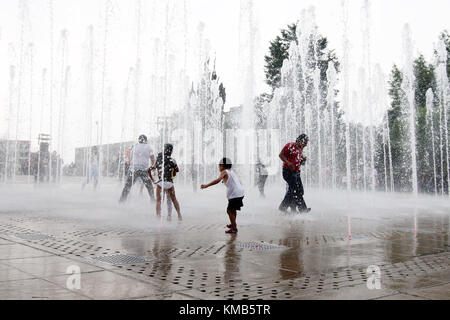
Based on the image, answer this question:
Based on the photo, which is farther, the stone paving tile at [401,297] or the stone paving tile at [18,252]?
the stone paving tile at [18,252]

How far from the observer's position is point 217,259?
4.59 meters

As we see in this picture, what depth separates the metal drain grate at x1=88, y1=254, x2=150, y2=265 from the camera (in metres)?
4.32

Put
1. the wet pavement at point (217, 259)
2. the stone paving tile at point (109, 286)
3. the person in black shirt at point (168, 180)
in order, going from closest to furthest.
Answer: the stone paving tile at point (109, 286)
the wet pavement at point (217, 259)
the person in black shirt at point (168, 180)

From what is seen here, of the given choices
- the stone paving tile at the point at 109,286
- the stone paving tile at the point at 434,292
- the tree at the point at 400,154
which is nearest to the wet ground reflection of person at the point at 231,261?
the stone paving tile at the point at 109,286

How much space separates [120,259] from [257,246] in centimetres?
175

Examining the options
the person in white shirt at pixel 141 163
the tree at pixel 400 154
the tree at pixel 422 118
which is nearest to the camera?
the person in white shirt at pixel 141 163

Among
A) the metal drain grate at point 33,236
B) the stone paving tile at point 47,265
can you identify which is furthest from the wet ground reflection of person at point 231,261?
the metal drain grate at point 33,236

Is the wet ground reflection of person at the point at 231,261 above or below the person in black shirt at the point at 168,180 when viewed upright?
below

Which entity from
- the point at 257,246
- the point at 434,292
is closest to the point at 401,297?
the point at 434,292

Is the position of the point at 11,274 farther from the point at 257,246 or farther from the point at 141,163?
the point at 141,163

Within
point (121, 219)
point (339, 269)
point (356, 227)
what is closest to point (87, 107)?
point (121, 219)

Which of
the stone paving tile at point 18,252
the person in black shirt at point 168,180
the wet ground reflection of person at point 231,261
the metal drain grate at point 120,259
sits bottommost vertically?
the wet ground reflection of person at point 231,261

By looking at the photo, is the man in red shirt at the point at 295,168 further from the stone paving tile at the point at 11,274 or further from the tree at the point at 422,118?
the tree at the point at 422,118

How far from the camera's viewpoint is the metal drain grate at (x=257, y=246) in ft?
17.5
